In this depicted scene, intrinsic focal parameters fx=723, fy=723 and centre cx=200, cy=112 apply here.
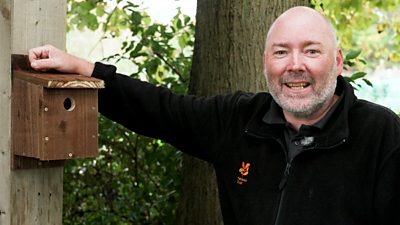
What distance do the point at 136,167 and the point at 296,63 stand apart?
272 cm

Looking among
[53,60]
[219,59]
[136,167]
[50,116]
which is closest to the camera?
[50,116]

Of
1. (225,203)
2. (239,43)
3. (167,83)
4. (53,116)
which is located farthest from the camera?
(167,83)

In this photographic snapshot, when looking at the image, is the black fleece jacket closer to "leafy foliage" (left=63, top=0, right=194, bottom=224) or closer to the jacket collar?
the jacket collar

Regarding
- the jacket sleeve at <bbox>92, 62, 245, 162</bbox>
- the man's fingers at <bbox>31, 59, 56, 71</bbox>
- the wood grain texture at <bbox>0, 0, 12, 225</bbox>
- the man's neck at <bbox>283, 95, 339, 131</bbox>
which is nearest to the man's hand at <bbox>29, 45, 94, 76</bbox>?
the man's fingers at <bbox>31, 59, 56, 71</bbox>

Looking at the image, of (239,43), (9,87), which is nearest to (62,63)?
(9,87)

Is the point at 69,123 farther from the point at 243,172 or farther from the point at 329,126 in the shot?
the point at 329,126

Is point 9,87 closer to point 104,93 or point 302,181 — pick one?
point 104,93

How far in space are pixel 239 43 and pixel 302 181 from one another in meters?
1.60

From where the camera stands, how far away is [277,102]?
3.21 meters

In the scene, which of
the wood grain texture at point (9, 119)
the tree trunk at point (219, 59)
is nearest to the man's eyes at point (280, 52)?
the wood grain texture at point (9, 119)

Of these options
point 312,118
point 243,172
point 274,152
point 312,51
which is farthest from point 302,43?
point 243,172

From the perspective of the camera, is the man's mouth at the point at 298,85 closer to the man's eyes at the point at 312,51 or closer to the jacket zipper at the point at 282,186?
the man's eyes at the point at 312,51

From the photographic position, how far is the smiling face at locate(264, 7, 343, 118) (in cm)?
313

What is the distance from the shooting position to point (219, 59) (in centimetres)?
450
